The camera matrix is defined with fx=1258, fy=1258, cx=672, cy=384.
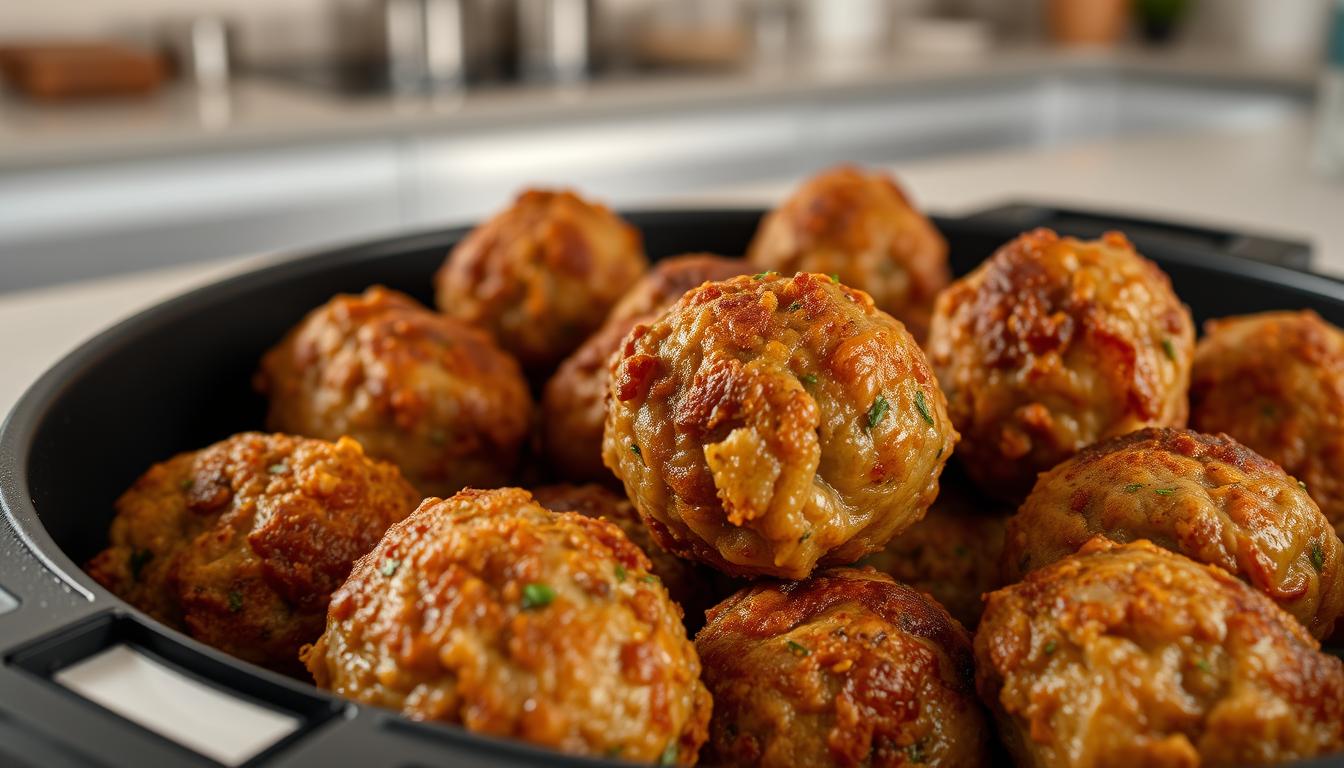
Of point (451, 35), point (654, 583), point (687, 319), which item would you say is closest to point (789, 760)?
point (654, 583)

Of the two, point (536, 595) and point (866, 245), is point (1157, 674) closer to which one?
point (536, 595)

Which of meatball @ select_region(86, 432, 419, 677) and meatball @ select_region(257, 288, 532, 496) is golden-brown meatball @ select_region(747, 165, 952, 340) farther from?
meatball @ select_region(86, 432, 419, 677)

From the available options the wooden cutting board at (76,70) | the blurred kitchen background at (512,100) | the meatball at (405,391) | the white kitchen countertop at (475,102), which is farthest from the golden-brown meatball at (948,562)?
the wooden cutting board at (76,70)

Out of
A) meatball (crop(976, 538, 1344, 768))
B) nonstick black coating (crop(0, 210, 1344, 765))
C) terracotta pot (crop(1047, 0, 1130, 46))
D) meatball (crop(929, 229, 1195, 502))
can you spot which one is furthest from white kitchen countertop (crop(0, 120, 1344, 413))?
terracotta pot (crop(1047, 0, 1130, 46))

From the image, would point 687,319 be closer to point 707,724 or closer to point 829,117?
point 707,724

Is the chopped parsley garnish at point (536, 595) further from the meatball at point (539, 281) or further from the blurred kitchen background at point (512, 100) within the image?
the blurred kitchen background at point (512, 100)

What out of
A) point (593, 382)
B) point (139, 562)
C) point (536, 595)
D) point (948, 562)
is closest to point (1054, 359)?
point (948, 562)
